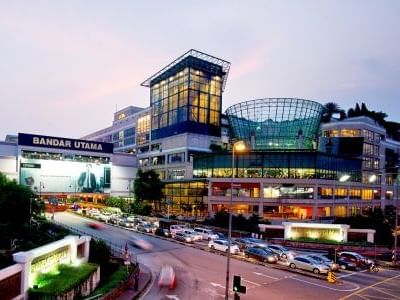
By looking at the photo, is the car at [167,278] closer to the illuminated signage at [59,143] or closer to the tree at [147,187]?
the tree at [147,187]

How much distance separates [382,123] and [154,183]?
8779cm

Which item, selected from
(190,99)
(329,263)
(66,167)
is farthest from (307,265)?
(66,167)

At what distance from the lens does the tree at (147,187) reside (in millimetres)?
93438

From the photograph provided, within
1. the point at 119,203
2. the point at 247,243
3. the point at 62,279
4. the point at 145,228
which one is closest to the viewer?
the point at 62,279

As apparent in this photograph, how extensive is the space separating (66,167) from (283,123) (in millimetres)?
61155

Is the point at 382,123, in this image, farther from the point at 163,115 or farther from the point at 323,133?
the point at 163,115

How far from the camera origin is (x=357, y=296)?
30750 mm

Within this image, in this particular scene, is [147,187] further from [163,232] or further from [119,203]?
[163,232]

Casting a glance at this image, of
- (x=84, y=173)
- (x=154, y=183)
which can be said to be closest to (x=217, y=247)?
(x=154, y=183)

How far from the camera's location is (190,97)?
118m

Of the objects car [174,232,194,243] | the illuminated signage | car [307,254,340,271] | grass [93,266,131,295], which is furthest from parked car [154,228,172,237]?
the illuminated signage

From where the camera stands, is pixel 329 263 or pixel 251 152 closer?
pixel 329 263

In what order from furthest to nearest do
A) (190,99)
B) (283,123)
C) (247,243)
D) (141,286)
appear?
(190,99)
(283,123)
(247,243)
(141,286)

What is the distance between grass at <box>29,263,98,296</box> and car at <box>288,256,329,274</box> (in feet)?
65.4
